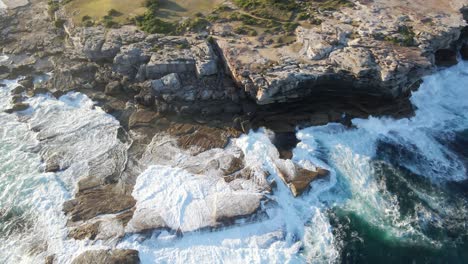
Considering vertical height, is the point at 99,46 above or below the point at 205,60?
below

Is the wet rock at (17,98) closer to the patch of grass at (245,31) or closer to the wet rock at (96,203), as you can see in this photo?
the wet rock at (96,203)

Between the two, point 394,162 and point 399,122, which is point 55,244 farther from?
point 399,122

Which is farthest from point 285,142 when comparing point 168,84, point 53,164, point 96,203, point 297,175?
point 53,164

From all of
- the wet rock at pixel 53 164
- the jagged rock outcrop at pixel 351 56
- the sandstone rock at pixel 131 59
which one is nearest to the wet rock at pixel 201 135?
the jagged rock outcrop at pixel 351 56

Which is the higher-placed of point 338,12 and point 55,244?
point 338,12

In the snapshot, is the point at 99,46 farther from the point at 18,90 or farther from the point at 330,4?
the point at 330,4

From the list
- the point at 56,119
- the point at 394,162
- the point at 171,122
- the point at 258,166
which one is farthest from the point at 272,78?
the point at 56,119
